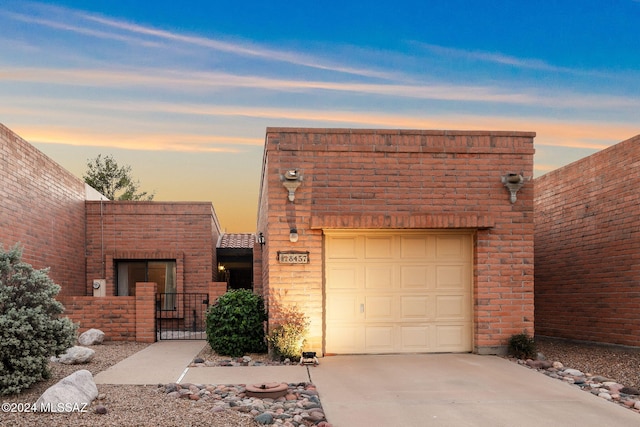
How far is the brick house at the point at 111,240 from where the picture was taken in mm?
13883

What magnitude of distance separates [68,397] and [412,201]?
20.2 feet

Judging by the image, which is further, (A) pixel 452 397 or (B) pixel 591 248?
(B) pixel 591 248

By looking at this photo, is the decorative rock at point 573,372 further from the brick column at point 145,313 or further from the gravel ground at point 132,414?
the brick column at point 145,313

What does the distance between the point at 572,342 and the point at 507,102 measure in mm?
5519

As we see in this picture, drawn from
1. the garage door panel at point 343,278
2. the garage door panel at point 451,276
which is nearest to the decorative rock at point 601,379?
the garage door panel at point 451,276

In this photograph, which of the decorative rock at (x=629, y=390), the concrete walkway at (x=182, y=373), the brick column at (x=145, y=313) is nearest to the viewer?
the decorative rock at (x=629, y=390)

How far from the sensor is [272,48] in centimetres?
1273

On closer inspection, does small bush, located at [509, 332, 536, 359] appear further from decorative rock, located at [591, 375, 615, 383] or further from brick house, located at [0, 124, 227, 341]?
brick house, located at [0, 124, 227, 341]

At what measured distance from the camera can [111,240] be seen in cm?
1719

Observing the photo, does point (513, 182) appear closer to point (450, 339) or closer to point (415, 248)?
point (415, 248)

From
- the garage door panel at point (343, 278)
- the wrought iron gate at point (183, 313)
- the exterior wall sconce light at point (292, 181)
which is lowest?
the wrought iron gate at point (183, 313)

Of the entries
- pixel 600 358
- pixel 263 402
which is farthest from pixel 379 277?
pixel 600 358

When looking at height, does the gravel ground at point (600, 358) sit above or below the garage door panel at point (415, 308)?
below

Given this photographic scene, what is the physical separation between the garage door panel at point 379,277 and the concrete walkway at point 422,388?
1210mm
